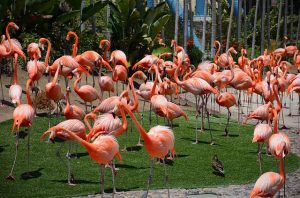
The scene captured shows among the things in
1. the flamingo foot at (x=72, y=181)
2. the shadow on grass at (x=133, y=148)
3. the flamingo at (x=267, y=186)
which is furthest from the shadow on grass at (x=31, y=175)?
the flamingo at (x=267, y=186)

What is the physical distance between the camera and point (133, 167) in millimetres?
8211

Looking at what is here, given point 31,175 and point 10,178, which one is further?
point 31,175

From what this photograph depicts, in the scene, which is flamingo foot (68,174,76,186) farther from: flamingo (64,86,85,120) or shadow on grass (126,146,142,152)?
shadow on grass (126,146,142,152)

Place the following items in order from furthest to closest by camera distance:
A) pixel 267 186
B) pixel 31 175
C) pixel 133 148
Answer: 1. pixel 133 148
2. pixel 31 175
3. pixel 267 186

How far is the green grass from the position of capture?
7.18 metres

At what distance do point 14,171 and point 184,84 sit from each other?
3.32 m

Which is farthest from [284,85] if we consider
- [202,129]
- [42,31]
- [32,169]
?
[42,31]

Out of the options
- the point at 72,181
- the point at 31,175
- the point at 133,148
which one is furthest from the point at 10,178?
the point at 133,148

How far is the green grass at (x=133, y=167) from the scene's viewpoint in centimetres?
718

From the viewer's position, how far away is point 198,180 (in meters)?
7.65

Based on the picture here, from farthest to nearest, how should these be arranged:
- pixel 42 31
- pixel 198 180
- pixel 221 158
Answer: pixel 42 31 → pixel 221 158 → pixel 198 180

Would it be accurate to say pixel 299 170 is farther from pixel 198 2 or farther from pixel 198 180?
pixel 198 2

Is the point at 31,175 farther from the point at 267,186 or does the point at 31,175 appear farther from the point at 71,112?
the point at 267,186

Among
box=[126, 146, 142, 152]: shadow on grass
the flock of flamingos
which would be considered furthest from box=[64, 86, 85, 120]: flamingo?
box=[126, 146, 142, 152]: shadow on grass
